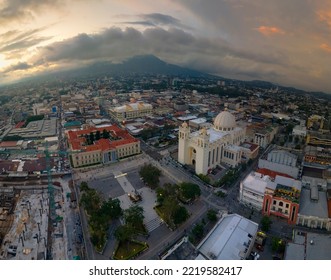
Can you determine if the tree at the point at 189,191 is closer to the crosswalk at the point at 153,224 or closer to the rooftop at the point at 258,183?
the crosswalk at the point at 153,224

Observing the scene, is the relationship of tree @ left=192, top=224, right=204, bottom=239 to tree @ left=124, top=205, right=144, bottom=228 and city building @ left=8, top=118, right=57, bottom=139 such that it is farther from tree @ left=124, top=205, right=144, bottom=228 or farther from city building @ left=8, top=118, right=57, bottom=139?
city building @ left=8, top=118, right=57, bottom=139

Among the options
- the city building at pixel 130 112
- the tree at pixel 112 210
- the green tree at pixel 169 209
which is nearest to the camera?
the green tree at pixel 169 209

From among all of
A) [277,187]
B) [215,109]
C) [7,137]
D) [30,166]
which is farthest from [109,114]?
[277,187]

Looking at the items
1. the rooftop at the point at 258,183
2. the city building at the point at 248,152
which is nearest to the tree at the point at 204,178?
the rooftop at the point at 258,183

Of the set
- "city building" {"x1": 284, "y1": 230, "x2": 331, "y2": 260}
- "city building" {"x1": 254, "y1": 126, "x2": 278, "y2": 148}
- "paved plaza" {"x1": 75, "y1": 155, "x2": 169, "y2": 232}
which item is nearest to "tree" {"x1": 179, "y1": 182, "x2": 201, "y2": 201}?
"paved plaza" {"x1": 75, "y1": 155, "x2": 169, "y2": 232}

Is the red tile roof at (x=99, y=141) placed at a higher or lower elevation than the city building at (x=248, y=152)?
higher

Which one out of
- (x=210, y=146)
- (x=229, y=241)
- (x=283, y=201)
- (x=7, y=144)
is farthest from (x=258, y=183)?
(x=7, y=144)

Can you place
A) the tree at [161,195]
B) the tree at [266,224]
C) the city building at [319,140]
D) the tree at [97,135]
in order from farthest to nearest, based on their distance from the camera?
the tree at [97,135], the city building at [319,140], the tree at [161,195], the tree at [266,224]

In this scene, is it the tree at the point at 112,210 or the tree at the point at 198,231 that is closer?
the tree at the point at 198,231
